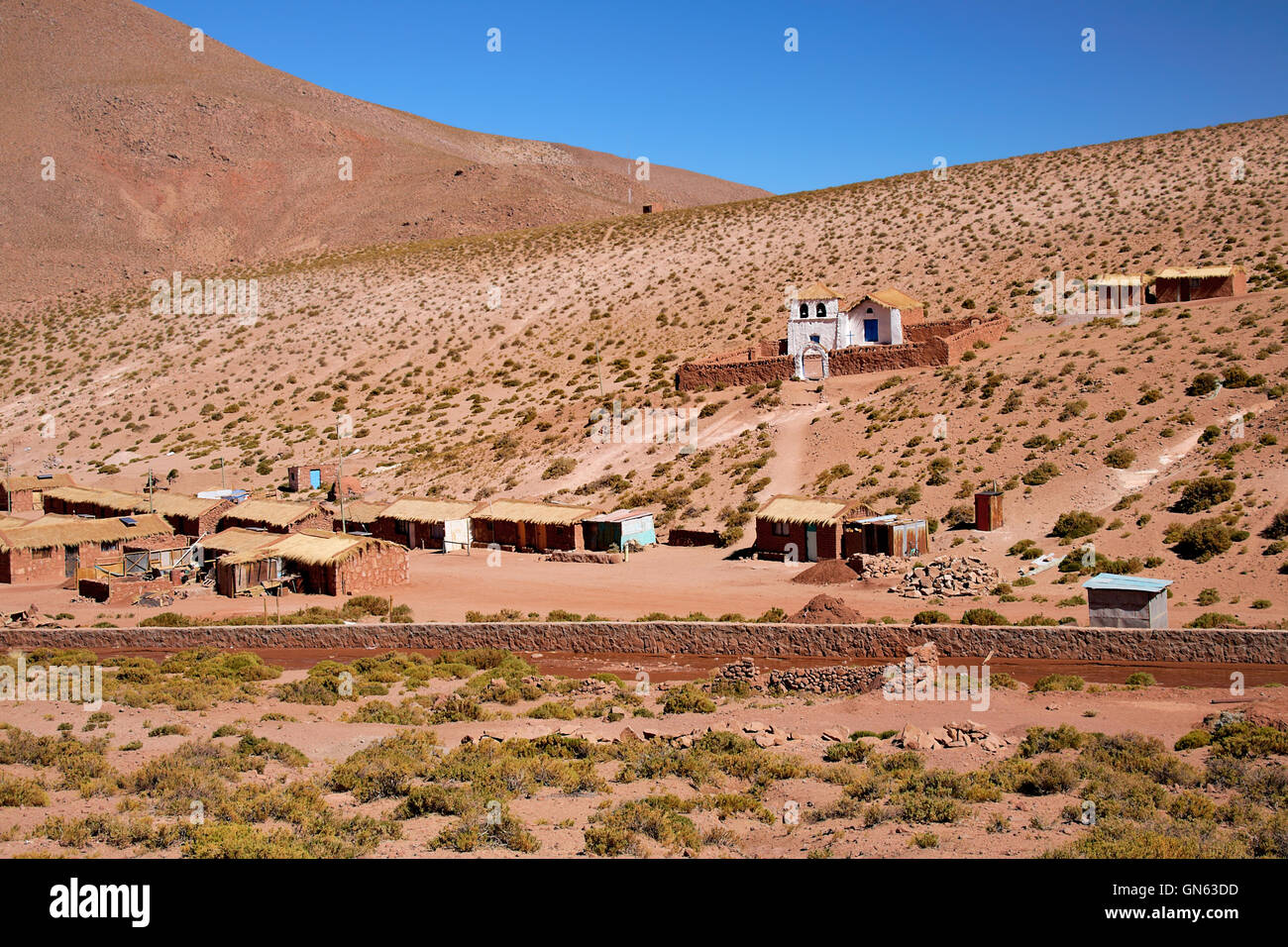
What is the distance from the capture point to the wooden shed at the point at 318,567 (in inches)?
1224

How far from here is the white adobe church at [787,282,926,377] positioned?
1768 inches

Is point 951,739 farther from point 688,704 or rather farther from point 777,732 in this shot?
point 688,704

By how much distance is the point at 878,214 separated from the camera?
6969cm

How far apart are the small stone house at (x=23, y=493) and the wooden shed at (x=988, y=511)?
3866 cm

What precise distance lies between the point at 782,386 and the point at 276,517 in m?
20.5

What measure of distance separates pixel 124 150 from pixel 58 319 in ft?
119

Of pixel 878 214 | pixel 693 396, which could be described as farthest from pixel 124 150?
pixel 693 396

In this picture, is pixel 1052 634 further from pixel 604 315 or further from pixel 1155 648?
pixel 604 315

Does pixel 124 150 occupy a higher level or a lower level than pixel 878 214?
higher

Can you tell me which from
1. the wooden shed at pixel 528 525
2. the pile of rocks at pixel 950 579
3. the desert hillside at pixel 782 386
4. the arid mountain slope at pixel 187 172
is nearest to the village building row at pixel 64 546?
the wooden shed at pixel 528 525

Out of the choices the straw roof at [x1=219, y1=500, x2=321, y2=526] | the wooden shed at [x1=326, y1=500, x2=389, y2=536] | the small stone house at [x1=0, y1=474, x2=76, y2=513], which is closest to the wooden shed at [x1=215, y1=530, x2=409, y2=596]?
the straw roof at [x1=219, y1=500, x2=321, y2=526]

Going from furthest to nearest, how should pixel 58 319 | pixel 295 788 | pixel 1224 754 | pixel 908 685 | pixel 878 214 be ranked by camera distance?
pixel 58 319, pixel 878 214, pixel 908 685, pixel 1224 754, pixel 295 788

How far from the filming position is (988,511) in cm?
3122

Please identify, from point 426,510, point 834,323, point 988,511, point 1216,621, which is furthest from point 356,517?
point 1216,621
